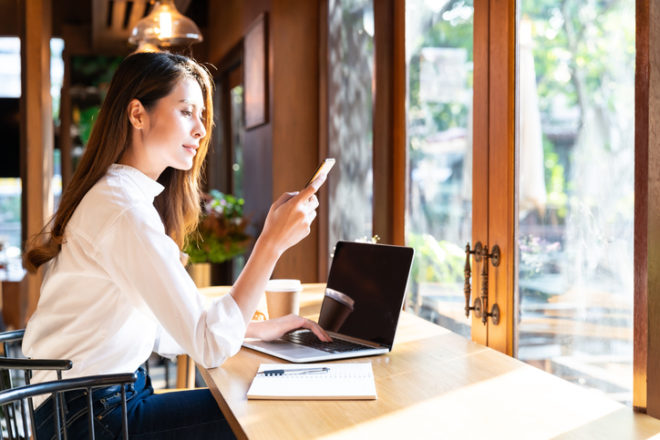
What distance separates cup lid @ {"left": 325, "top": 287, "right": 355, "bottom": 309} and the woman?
1.23 ft

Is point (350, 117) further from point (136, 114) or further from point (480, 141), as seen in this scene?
point (136, 114)

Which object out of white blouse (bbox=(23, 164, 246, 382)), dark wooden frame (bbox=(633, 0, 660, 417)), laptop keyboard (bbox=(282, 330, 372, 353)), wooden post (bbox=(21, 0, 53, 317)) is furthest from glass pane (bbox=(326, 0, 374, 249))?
wooden post (bbox=(21, 0, 53, 317))

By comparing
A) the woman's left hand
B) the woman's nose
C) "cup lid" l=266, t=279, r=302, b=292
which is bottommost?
the woman's left hand

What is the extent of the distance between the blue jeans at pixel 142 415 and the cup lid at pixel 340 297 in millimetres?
435

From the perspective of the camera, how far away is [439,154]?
2375 mm

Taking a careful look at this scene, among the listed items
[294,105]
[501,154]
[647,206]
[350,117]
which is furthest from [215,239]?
[647,206]

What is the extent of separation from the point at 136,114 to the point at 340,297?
2.33 feet

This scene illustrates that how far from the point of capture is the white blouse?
1413 millimetres

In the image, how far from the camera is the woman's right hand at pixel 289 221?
1554 millimetres

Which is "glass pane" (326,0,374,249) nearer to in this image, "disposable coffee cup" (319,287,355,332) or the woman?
"disposable coffee cup" (319,287,355,332)

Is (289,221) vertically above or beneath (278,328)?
above

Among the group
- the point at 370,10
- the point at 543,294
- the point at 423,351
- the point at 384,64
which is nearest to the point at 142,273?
the point at 423,351

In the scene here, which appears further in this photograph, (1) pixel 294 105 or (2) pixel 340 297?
(1) pixel 294 105

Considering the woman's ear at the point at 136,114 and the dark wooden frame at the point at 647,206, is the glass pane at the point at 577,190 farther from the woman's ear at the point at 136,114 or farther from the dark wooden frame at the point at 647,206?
the woman's ear at the point at 136,114
